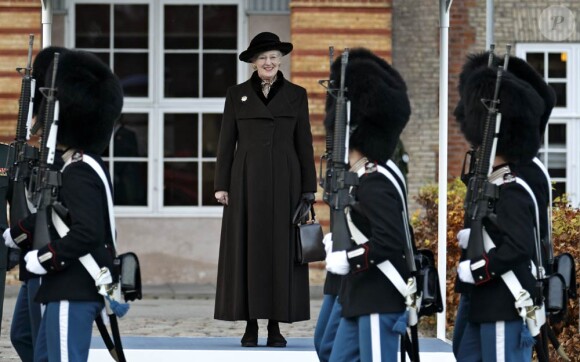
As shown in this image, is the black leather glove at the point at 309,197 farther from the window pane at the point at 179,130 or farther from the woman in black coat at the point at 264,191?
the window pane at the point at 179,130

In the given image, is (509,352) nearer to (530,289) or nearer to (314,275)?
(530,289)

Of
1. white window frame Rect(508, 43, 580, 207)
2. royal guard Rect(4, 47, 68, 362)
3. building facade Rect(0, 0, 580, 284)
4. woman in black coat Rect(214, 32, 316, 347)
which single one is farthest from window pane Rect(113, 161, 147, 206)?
royal guard Rect(4, 47, 68, 362)

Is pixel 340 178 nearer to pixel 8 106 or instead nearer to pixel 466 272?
pixel 466 272

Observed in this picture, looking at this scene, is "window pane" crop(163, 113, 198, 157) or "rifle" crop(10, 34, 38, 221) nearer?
"rifle" crop(10, 34, 38, 221)

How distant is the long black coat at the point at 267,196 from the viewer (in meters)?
9.47

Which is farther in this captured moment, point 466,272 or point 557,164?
point 557,164

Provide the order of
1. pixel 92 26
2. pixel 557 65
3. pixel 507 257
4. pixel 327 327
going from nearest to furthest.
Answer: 1. pixel 507 257
2. pixel 327 327
3. pixel 92 26
4. pixel 557 65

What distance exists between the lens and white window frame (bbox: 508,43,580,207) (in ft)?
57.0

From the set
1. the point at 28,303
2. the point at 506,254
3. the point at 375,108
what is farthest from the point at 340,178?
the point at 28,303

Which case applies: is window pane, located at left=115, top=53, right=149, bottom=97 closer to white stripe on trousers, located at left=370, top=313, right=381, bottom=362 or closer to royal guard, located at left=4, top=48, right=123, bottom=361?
royal guard, located at left=4, top=48, right=123, bottom=361

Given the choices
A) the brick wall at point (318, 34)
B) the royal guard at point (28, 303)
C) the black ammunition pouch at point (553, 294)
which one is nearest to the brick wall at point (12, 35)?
the brick wall at point (318, 34)

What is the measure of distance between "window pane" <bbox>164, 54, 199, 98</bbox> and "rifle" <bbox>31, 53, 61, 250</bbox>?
1005cm

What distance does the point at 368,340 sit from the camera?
6.82 meters

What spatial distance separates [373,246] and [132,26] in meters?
10.8
